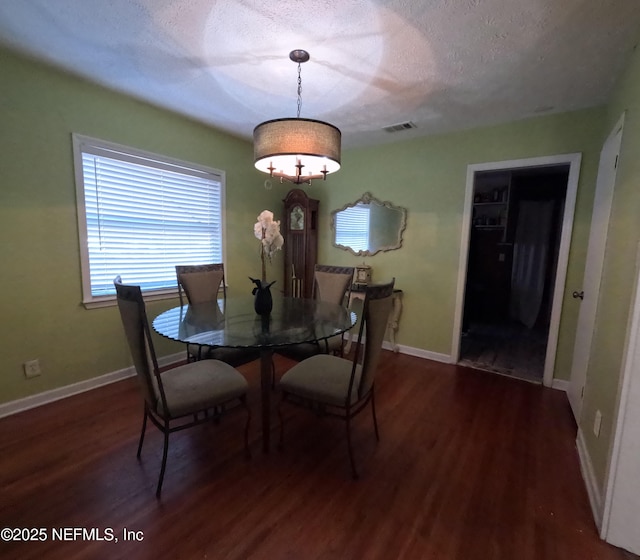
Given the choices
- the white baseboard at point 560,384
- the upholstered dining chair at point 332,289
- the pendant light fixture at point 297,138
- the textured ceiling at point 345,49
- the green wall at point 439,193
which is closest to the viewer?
the textured ceiling at point 345,49

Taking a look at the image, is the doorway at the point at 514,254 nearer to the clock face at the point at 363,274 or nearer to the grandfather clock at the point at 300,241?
the clock face at the point at 363,274

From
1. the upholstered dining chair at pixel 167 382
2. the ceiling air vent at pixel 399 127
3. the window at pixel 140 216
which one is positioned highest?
the ceiling air vent at pixel 399 127

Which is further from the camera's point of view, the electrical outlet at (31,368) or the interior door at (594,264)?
the electrical outlet at (31,368)

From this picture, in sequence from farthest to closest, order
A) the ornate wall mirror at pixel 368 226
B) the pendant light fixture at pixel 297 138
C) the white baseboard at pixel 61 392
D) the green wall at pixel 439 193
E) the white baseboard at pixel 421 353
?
the ornate wall mirror at pixel 368 226
the white baseboard at pixel 421 353
the green wall at pixel 439 193
the white baseboard at pixel 61 392
the pendant light fixture at pixel 297 138

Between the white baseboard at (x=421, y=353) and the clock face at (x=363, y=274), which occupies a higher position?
the clock face at (x=363, y=274)

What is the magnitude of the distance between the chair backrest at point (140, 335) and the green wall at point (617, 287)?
2.12m

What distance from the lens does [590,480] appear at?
1.59 meters

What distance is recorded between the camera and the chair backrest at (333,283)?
274 centimetres

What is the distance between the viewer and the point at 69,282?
2.35m

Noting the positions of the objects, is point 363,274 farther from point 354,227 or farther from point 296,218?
point 296,218

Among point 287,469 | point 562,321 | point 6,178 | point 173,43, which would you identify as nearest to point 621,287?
point 562,321

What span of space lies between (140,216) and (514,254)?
5.15 meters

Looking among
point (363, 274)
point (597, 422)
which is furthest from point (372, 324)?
point (363, 274)

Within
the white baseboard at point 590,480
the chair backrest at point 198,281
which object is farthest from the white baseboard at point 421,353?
the chair backrest at point 198,281
